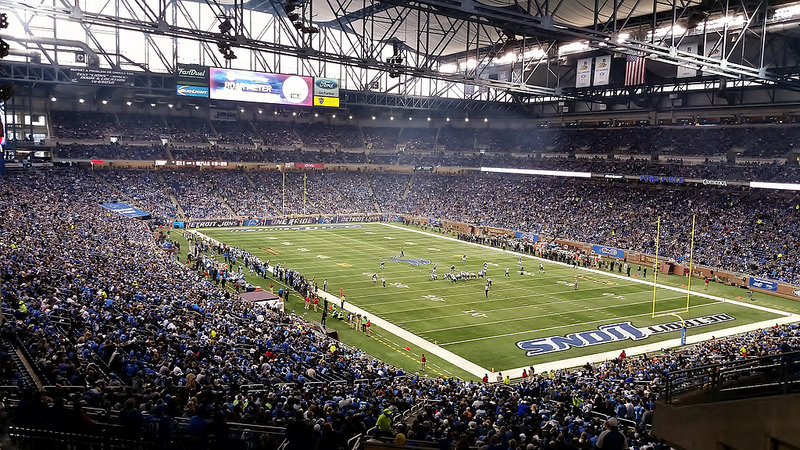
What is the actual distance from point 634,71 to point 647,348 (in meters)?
30.0

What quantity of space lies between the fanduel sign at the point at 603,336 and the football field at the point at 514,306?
0.05m

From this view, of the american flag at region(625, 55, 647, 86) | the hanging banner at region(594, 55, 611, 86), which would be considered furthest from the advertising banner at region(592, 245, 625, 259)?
the american flag at region(625, 55, 647, 86)

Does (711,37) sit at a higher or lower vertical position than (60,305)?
higher

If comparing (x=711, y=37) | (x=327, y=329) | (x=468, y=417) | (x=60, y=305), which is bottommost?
(x=327, y=329)

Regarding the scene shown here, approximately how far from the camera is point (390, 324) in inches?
1121

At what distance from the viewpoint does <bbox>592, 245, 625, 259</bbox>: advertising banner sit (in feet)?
156

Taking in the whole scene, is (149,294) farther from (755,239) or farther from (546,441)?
(755,239)

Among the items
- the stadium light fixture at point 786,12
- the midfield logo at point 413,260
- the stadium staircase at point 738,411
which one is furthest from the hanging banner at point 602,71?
the stadium staircase at point 738,411

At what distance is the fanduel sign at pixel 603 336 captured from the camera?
25.6 m

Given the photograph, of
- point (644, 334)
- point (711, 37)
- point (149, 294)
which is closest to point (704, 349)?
point (644, 334)

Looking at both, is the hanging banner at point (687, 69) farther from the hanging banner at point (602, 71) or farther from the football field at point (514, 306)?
the football field at point (514, 306)

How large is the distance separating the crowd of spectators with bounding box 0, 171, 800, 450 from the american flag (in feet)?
91.7

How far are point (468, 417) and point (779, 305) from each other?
3015 cm

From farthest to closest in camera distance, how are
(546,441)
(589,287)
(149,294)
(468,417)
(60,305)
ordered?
1. (589,287)
2. (149,294)
3. (60,305)
4. (468,417)
5. (546,441)
